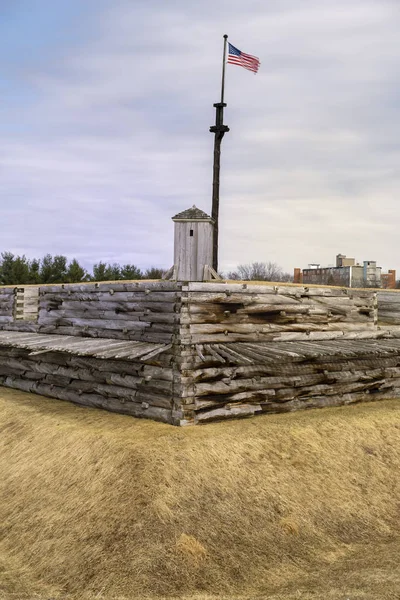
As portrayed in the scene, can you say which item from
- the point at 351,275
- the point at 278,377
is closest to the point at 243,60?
the point at 278,377

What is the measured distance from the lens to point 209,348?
1218 cm

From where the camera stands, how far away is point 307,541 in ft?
31.6

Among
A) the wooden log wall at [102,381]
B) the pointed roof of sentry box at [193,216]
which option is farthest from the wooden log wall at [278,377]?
the pointed roof of sentry box at [193,216]

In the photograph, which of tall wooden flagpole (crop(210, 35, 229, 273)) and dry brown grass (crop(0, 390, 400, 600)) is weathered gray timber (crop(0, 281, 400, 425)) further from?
tall wooden flagpole (crop(210, 35, 229, 273))

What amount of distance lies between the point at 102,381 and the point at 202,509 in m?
5.25

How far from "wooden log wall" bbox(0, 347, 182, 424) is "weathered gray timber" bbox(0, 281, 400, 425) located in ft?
0.10

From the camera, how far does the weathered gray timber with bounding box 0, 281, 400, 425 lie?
476 inches

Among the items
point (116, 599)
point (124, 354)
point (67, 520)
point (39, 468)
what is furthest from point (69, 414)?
point (116, 599)

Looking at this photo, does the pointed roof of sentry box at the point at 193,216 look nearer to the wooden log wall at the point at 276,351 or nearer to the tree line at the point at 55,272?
the wooden log wall at the point at 276,351

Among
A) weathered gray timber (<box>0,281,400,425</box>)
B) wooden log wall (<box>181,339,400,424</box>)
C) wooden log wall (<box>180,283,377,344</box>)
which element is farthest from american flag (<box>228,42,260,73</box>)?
wooden log wall (<box>181,339,400,424</box>)

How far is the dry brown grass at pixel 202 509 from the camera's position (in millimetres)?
8336

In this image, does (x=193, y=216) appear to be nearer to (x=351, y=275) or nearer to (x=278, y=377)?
(x=278, y=377)

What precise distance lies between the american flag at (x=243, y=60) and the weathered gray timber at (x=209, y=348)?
10.4 metres

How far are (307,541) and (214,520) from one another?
5.30 feet
